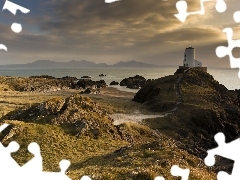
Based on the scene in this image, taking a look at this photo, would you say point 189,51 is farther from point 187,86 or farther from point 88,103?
point 88,103

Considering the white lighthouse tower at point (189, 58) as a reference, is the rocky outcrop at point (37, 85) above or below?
below

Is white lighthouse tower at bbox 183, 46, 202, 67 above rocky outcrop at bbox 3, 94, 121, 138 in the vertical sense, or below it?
above

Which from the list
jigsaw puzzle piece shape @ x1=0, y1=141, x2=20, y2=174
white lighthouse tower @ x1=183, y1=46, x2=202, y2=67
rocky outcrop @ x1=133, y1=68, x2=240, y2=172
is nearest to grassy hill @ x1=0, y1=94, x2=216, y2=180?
jigsaw puzzle piece shape @ x1=0, y1=141, x2=20, y2=174

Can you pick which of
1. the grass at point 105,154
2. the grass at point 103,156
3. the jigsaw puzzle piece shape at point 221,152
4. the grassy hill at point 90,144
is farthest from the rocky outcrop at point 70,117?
the jigsaw puzzle piece shape at point 221,152

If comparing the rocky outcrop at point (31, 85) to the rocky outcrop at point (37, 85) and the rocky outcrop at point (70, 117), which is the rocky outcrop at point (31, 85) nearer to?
the rocky outcrop at point (37, 85)

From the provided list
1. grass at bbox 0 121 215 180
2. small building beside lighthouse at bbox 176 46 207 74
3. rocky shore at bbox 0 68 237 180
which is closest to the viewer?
grass at bbox 0 121 215 180

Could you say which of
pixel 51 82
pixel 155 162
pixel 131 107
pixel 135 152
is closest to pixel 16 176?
pixel 155 162

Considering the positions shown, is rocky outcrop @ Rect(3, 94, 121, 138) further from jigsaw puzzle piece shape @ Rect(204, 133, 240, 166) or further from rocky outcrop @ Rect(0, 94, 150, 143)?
jigsaw puzzle piece shape @ Rect(204, 133, 240, 166)

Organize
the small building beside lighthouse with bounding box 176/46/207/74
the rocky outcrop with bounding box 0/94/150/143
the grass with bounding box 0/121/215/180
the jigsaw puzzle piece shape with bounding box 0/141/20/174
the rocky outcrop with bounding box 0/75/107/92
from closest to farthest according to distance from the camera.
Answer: the jigsaw puzzle piece shape with bounding box 0/141/20/174 → the grass with bounding box 0/121/215/180 → the rocky outcrop with bounding box 0/94/150/143 → the small building beside lighthouse with bounding box 176/46/207/74 → the rocky outcrop with bounding box 0/75/107/92

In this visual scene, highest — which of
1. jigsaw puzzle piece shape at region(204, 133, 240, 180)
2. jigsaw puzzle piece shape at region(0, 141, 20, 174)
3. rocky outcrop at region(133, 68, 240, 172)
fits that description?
jigsaw puzzle piece shape at region(204, 133, 240, 180)

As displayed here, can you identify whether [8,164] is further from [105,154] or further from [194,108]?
[194,108]

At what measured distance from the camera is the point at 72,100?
149 ft

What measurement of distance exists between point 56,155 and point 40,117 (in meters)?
9.05

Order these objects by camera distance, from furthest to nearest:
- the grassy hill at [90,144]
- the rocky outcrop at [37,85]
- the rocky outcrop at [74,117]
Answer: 1. the rocky outcrop at [37,85]
2. the rocky outcrop at [74,117]
3. the grassy hill at [90,144]
